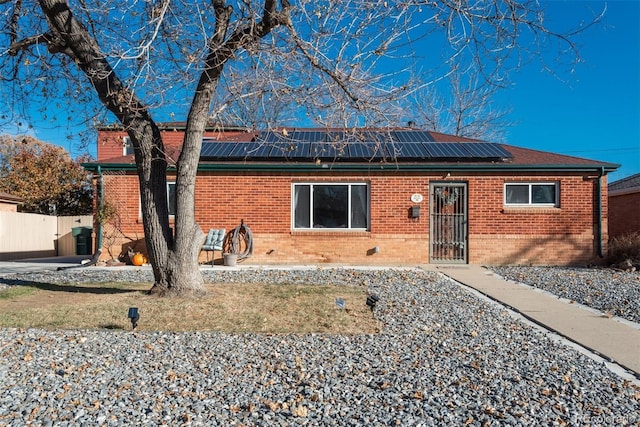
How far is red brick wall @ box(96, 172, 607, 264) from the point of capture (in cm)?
1316

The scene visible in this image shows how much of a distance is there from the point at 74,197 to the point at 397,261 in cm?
1909

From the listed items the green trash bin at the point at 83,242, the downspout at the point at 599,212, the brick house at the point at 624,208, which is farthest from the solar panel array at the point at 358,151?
the green trash bin at the point at 83,242

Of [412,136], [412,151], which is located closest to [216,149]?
[412,151]

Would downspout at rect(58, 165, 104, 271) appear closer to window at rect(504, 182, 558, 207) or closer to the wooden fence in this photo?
the wooden fence

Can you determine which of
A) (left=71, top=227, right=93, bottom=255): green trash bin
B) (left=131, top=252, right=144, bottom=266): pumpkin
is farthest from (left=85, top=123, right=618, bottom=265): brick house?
(left=71, top=227, right=93, bottom=255): green trash bin

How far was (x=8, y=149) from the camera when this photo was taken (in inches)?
1136

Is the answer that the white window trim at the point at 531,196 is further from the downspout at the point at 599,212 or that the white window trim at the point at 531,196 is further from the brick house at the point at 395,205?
the downspout at the point at 599,212

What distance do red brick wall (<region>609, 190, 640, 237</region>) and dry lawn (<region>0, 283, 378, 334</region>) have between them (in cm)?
1428

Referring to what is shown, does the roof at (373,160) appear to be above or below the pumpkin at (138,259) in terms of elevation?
above

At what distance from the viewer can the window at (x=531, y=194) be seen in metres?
13.3

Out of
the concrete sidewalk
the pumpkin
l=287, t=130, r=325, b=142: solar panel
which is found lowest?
the concrete sidewalk

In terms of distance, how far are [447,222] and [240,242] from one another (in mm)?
5709

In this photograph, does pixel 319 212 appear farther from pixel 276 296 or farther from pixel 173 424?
pixel 173 424

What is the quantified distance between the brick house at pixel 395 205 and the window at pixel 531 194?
0.03 metres
